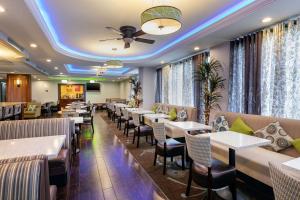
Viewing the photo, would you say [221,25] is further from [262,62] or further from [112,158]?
[112,158]

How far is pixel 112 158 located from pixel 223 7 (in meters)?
3.80

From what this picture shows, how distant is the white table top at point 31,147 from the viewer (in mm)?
1844

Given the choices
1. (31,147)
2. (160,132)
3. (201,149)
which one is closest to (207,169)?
(201,149)

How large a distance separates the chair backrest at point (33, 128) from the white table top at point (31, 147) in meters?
0.62

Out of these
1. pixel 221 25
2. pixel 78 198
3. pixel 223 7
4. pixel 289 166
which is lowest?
pixel 78 198

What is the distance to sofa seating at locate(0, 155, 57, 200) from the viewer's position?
0.96 meters

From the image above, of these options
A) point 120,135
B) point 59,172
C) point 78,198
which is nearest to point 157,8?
point 59,172

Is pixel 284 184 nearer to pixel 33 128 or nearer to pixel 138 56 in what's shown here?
pixel 33 128

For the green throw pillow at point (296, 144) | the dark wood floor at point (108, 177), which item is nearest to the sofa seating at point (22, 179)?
the dark wood floor at point (108, 177)

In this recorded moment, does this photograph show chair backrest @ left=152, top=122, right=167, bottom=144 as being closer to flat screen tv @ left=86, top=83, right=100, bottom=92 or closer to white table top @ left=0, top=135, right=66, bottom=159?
white table top @ left=0, top=135, right=66, bottom=159

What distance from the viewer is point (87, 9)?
3.37 metres

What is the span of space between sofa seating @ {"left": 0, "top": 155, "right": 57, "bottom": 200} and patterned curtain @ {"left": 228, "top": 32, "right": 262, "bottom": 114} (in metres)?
4.07

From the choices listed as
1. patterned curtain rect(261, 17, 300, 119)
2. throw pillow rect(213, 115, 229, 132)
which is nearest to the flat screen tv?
throw pillow rect(213, 115, 229, 132)

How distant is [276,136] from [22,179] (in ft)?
10.9
